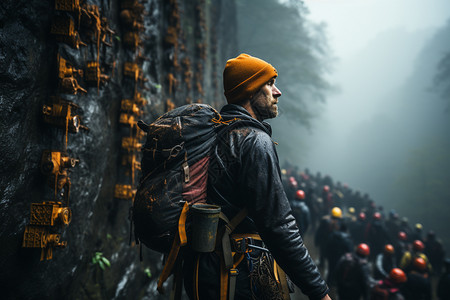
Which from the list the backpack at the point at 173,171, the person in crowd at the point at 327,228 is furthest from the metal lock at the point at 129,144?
the person in crowd at the point at 327,228

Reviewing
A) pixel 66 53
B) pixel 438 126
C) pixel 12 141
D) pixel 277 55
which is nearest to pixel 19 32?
pixel 66 53

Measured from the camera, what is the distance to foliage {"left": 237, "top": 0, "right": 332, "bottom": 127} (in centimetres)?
2155

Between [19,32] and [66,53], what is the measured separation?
543mm

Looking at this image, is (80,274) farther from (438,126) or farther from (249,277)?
(438,126)

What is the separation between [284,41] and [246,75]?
79.6 feet

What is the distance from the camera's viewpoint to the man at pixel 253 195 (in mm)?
1545

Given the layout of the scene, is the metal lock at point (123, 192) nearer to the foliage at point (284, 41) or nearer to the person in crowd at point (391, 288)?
the person in crowd at point (391, 288)

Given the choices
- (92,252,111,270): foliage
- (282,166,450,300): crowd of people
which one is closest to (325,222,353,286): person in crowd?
(282,166,450,300): crowd of people

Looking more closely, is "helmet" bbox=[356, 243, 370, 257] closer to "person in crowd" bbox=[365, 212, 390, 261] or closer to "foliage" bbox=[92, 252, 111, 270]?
"person in crowd" bbox=[365, 212, 390, 261]

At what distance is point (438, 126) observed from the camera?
1893 inches

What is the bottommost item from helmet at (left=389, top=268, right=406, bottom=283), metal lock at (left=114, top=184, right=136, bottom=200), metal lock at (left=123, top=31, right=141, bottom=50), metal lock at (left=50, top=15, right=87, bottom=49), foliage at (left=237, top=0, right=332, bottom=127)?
helmet at (left=389, top=268, right=406, bottom=283)

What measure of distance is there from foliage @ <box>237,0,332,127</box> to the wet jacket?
2009cm

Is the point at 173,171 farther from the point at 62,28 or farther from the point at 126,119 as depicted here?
the point at 126,119

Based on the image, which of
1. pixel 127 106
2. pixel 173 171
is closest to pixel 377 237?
pixel 127 106
